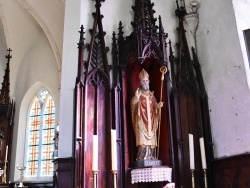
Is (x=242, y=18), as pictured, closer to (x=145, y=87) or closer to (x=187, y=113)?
(x=187, y=113)

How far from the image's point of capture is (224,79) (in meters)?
5.57

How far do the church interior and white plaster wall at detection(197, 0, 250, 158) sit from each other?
0.02 metres

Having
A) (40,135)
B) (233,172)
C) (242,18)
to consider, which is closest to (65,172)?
(233,172)

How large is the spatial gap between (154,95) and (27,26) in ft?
23.2

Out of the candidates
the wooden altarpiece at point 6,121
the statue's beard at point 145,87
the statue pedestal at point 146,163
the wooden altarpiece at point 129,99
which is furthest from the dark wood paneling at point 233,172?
the wooden altarpiece at point 6,121

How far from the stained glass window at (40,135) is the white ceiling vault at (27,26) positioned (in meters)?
1.40

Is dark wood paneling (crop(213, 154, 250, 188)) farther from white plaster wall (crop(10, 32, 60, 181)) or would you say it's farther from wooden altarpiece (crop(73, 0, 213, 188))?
white plaster wall (crop(10, 32, 60, 181))

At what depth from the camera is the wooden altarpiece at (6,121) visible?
34.0 ft

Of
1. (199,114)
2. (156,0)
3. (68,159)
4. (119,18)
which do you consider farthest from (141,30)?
(68,159)

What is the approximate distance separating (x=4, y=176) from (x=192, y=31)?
707 cm

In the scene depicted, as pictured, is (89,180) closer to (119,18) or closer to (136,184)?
(136,184)

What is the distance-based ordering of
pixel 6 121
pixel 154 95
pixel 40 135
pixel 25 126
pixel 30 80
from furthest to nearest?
1. pixel 30 80
2. pixel 25 126
3. pixel 40 135
4. pixel 6 121
5. pixel 154 95

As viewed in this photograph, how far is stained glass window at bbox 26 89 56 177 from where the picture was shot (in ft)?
35.4

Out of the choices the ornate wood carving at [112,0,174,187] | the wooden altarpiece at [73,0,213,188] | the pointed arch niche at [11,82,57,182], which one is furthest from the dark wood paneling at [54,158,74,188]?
the pointed arch niche at [11,82,57,182]
